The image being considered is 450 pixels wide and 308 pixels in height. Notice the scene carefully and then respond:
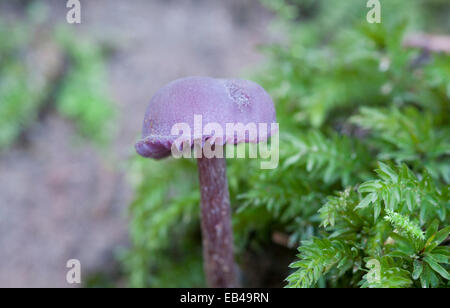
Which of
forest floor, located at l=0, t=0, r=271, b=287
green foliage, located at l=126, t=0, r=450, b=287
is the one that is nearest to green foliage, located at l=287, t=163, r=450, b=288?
green foliage, located at l=126, t=0, r=450, b=287

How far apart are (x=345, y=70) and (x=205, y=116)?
1440mm

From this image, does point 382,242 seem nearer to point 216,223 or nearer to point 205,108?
point 216,223

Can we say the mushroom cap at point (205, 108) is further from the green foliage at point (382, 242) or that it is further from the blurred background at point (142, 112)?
the blurred background at point (142, 112)

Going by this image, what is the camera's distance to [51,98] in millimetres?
3174

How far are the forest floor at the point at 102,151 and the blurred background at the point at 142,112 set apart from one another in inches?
0.5

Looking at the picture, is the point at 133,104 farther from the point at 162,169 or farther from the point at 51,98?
the point at 162,169

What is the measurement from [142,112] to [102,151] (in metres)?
0.55

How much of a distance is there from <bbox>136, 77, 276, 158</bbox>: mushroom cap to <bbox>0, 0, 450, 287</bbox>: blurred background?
19.3 inches

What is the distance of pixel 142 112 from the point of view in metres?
3.09

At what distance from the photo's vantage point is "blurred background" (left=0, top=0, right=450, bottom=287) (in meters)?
1.52

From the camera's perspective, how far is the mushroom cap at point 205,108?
837mm

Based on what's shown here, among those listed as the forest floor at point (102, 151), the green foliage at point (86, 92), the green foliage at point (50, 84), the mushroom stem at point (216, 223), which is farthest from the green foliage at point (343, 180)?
the green foliage at point (50, 84)

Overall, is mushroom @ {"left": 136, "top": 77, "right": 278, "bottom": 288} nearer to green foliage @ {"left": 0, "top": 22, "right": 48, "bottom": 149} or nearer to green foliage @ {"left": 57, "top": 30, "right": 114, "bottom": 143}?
green foliage @ {"left": 57, "top": 30, "right": 114, "bottom": 143}

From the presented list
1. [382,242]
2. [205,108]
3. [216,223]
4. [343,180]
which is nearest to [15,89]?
[216,223]
